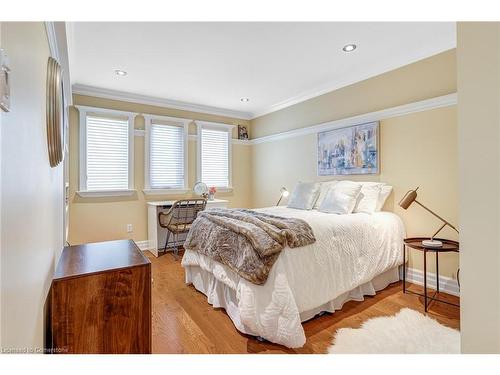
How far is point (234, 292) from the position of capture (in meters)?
2.08

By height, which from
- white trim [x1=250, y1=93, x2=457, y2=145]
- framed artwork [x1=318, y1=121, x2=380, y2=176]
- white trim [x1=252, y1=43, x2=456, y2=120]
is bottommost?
framed artwork [x1=318, y1=121, x2=380, y2=176]

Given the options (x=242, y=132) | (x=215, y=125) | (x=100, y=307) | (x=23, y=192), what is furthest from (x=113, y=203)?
(x=23, y=192)

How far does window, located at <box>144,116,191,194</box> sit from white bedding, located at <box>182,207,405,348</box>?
2.06m

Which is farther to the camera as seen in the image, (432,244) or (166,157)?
(166,157)

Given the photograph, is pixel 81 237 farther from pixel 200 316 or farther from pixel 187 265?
pixel 200 316

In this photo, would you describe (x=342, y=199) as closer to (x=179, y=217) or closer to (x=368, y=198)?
(x=368, y=198)

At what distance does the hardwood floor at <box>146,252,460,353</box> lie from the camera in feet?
5.76

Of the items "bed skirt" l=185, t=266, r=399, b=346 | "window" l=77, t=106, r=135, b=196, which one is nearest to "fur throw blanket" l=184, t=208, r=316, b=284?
"bed skirt" l=185, t=266, r=399, b=346

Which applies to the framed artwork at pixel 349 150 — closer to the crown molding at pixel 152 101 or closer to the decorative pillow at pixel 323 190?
the decorative pillow at pixel 323 190

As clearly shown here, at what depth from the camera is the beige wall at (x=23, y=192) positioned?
63 centimetres

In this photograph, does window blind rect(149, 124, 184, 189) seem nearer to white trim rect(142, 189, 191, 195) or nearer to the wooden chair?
white trim rect(142, 189, 191, 195)

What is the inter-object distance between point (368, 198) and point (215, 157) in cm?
299

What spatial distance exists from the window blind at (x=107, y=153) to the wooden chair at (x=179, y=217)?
0.87 m
